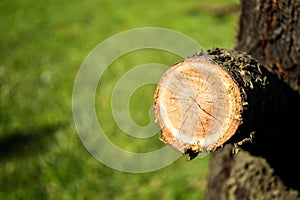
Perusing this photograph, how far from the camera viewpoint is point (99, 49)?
8773mm

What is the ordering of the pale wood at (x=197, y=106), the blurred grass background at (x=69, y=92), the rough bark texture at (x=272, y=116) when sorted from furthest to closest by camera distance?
the blurred grass background at (x=69, y=92) → the rough bark texture at (x=272, y=116) → the pale wood at (x=197, y=106)

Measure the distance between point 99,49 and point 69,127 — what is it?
300 cm

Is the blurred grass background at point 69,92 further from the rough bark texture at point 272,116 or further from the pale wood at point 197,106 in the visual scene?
the pale wood at point 197,106

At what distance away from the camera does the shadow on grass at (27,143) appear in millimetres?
5477

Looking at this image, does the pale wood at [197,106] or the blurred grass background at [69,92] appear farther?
the blurred grass background at [69,92]

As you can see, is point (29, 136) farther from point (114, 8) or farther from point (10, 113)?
point (114, 8)

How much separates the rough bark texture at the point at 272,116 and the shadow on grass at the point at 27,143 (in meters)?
2.96

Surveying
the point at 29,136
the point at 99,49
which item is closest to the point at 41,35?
the point at 99,49

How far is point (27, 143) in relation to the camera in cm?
571

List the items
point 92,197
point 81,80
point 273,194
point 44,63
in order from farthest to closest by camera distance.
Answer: point 44,63
point 81,80
point 92,197
point 273,194

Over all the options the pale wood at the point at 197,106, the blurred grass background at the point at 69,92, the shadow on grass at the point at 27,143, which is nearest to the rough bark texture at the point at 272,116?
the pale wood at the point at 197,106

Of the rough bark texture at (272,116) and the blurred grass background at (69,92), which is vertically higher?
the blurred grass background at (69,92)

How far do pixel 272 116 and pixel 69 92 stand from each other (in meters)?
5.01

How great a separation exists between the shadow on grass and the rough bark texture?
2956 millimetres
